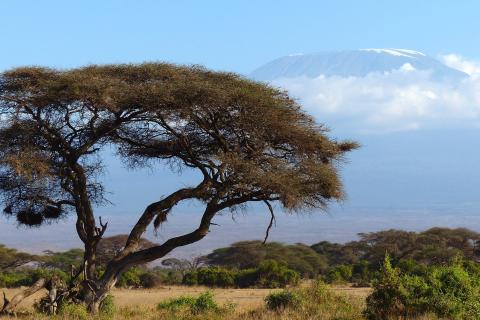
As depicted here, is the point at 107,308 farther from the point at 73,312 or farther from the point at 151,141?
the point at 151,141

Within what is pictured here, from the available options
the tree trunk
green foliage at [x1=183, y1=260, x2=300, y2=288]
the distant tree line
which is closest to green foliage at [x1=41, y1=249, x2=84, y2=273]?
the distant tree line

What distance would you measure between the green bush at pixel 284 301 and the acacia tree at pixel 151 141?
1985 millimetres

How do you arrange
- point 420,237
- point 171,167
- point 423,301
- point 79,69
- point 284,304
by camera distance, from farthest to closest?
point 420,237 < point 171,167 < point 79,69 < point 284,304 < point 423,301

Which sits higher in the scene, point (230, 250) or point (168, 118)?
point (168, 118)

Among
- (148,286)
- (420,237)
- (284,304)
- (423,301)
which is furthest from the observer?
(420,237)

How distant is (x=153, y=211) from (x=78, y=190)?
1805mm

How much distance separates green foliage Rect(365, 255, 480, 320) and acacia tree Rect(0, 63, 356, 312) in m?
3.52

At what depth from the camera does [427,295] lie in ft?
49.9

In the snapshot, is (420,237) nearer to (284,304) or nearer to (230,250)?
(230,250)

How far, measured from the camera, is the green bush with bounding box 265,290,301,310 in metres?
17.9

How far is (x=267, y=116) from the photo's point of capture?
742 inches

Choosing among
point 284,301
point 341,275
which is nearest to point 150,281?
point 341,275

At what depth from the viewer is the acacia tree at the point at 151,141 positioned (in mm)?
18109

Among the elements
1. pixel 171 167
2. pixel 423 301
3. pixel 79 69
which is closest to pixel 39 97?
pixel 79 69
